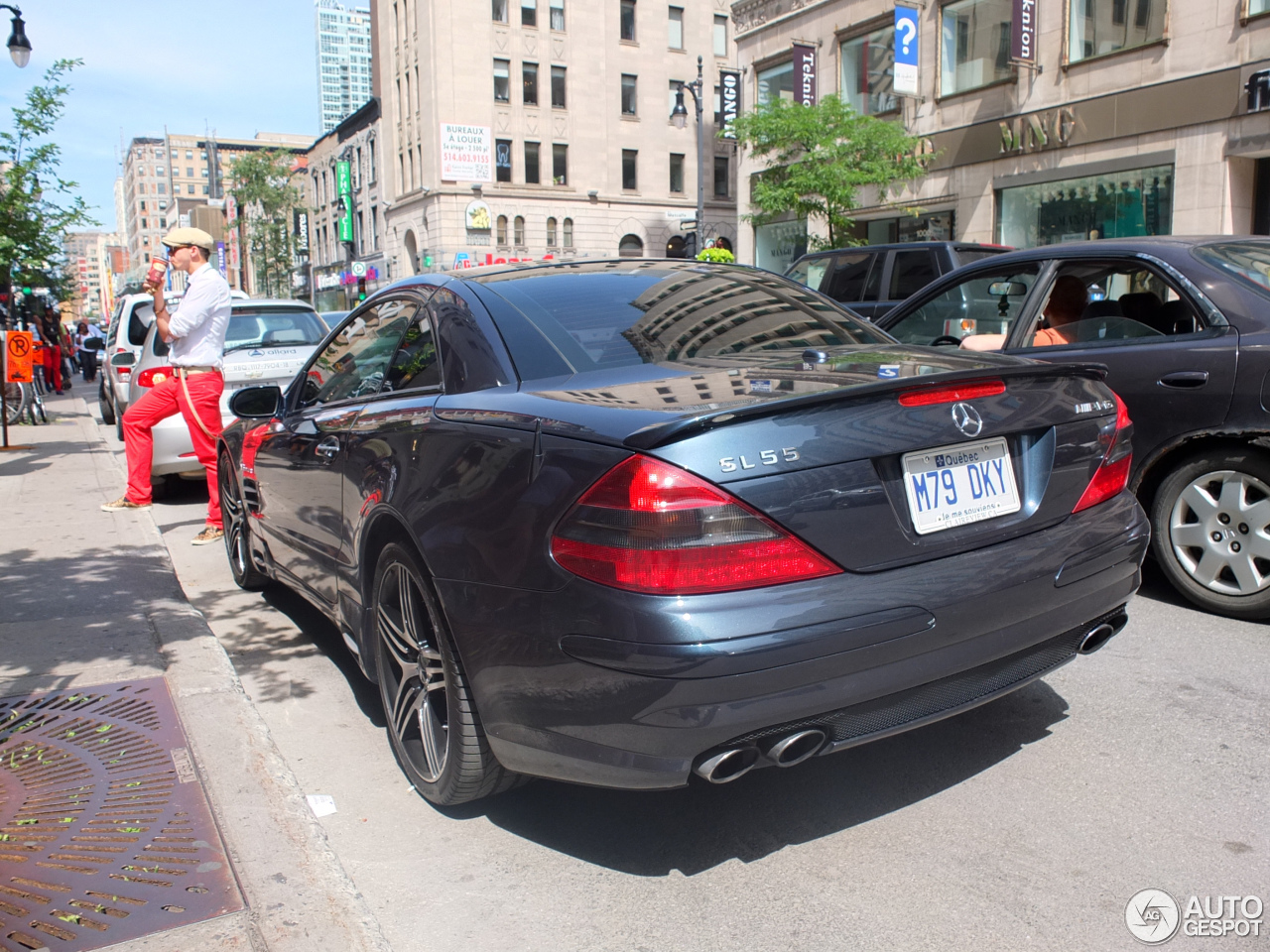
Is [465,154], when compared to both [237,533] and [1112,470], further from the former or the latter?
[1112,470]

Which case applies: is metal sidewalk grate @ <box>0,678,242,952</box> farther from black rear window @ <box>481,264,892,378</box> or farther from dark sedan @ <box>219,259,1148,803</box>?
black rear window @ <box>481,264,892,378</box>

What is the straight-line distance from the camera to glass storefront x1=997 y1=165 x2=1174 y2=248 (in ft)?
58.0

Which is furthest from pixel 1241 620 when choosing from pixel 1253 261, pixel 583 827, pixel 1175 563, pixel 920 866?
pixel 583 827

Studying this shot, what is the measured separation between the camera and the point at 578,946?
244 centimetres

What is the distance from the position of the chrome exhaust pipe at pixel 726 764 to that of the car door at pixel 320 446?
184 centimetres

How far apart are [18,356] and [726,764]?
14124 mm

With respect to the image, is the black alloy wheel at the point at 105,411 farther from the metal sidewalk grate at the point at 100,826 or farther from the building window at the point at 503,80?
the building window at the point at 503,80

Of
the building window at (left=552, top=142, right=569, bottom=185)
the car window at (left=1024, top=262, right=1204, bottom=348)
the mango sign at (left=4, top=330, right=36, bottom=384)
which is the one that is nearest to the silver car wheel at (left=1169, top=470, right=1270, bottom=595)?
the car window at (left=1024, top=262, right=1204, bottom=348)

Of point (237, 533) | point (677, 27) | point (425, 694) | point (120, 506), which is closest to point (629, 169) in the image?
point (677, 27)

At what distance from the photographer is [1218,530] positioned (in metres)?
4.49

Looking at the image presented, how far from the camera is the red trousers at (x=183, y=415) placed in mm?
7137

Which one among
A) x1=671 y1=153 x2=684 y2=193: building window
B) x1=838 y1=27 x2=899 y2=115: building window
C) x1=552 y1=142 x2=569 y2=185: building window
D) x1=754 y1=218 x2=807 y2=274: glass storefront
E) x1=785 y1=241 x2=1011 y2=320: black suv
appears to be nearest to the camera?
x1=785 y1=241 x2=1011 y2=320: black suv

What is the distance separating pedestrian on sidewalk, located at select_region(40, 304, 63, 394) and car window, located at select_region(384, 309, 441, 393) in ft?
70.6

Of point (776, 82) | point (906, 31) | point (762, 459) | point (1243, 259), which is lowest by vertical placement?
point (762, 459)
